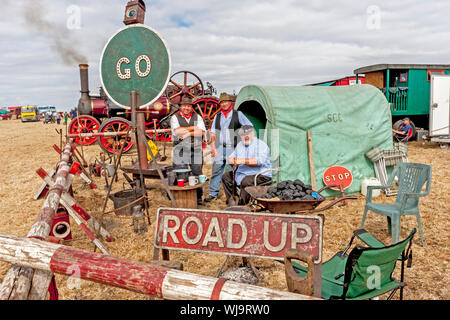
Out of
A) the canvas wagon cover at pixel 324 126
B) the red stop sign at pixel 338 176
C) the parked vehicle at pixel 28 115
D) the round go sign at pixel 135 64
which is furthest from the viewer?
the parked vehicle at pixel 28 115

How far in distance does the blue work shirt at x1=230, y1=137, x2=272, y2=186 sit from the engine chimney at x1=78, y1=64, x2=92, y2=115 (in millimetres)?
10628

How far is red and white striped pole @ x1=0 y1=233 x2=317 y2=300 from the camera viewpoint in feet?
4.69

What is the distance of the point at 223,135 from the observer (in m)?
6.04

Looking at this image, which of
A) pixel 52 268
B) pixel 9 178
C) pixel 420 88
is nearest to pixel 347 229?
pixel 52 268

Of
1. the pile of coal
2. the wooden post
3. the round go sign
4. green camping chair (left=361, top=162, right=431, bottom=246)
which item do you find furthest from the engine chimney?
green camping chair (left=361, top=162, right=431, bottom=246)

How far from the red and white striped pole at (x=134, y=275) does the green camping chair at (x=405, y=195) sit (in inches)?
118

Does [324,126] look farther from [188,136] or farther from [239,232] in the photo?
[239,232]

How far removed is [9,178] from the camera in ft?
27.9

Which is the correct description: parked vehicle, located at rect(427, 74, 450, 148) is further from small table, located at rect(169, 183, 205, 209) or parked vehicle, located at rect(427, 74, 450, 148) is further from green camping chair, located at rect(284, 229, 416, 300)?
green camping chair, located at rect(284, 229, 416, 300)

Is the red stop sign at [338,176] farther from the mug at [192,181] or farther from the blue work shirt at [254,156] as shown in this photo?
the mug at [192,181]

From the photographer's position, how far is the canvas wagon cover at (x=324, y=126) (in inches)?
225

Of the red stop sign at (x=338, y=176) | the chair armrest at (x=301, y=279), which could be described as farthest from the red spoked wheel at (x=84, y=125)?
the chair armrest at (x=301, y=279)
